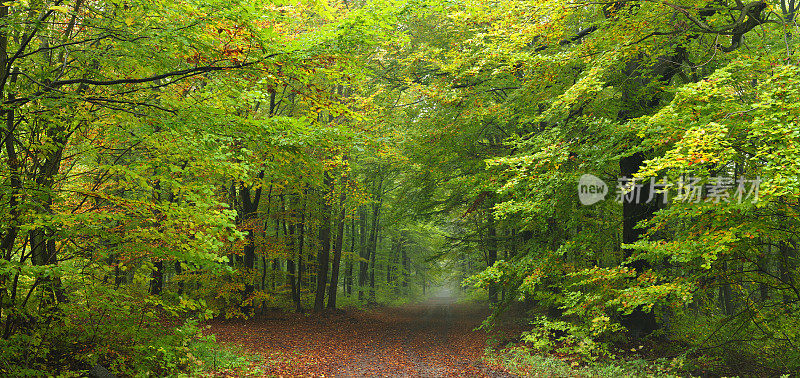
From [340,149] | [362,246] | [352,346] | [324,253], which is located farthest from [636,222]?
[362,246]

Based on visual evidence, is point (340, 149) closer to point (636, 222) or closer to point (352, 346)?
point (636, 222)

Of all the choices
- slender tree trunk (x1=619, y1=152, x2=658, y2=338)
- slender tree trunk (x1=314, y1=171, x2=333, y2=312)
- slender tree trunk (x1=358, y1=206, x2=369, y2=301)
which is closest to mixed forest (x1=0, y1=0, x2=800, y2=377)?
slender tree trunk (x1=619, y1=152, x2=658, y2=338)

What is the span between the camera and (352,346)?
13398mm

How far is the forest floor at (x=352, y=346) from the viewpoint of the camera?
32.7 feet

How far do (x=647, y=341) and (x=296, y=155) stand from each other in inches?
370

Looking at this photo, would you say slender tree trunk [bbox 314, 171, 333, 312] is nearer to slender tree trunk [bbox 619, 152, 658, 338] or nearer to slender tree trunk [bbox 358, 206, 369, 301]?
slender tree trunk [bbox 358, 206, 369, 301]

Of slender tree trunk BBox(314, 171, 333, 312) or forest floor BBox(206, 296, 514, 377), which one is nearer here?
forest floor BBox(206, 296, 514, 377)

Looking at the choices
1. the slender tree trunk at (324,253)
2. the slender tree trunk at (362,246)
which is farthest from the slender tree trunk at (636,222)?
the slender tree trunk at (362,246)

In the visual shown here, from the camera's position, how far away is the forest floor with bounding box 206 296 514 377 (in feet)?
32.7

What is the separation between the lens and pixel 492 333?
15398 mm

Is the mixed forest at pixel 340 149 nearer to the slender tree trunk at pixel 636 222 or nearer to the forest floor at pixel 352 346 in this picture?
the slender tree trunk at pixel 636 222

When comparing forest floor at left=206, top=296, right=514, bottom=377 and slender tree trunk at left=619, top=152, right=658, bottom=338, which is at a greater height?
slender tree trunk at left=619, top=152, right=658, bottom=338

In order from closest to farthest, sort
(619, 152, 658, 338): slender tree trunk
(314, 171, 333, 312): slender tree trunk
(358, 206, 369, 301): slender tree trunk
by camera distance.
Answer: (619, 152, 658, 338): slender tree trunk, (314, 171, 333, 312): slender tree trunk, (358, 206, 369, 301): slender tree trunk

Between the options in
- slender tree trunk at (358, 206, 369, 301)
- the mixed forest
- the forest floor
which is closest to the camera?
the mixed forest
